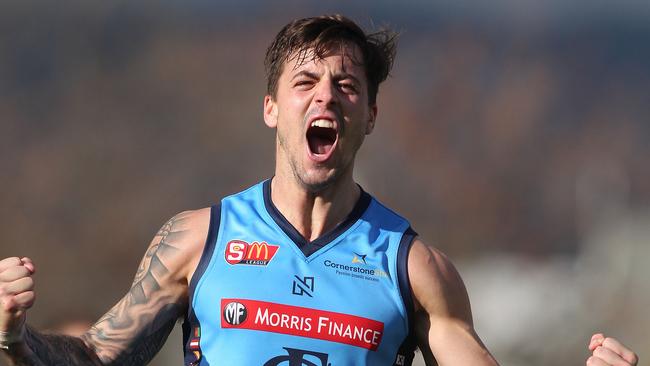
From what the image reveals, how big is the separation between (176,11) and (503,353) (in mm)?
3576

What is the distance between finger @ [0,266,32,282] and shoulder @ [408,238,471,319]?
4.25ft

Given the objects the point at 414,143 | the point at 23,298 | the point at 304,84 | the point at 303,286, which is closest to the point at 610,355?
the point at 303,286

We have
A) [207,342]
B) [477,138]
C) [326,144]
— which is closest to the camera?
[207,342]

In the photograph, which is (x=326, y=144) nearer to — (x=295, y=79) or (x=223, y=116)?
(x=295, y=79)

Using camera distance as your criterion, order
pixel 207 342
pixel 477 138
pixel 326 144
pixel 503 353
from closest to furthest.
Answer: pixel 207 342 < pixel 326 144 < pixel 503 353 < pixel 477 138

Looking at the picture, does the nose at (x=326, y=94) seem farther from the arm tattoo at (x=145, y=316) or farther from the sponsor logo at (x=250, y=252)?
the arm tattoo at (x=145, y=316)

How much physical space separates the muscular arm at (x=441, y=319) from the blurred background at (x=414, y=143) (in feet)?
13.7

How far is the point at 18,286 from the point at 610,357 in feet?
5.68

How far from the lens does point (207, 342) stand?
3.54m

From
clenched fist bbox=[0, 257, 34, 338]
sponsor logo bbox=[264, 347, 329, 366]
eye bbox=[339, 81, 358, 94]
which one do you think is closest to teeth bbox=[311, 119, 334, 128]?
eye bbox=[339, 81, 358, 94]

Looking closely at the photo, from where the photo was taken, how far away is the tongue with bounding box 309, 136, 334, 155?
374 centimetres

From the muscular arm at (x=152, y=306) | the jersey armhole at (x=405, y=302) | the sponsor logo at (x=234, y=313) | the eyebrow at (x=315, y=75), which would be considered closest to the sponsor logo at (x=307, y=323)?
the sponsor logo at (x=234, y=313)

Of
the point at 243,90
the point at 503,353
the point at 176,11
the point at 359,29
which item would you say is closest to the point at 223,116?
the point at 243,90

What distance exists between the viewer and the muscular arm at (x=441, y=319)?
11.8 feet
